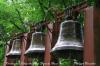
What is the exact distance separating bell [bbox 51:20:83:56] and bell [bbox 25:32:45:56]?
117 cm

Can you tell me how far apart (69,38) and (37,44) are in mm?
1551

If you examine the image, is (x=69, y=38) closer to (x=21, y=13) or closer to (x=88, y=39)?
(x=88, y=39)

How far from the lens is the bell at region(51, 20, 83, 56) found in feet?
20.2

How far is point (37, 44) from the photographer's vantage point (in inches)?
307

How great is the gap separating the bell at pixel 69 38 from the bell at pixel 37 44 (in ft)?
3.84

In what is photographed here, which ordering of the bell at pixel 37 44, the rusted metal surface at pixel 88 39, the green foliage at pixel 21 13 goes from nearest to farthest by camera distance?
1. the rusted metal surface at pixel 88 39
2. the bell at pixel 37 44
3. the green foliage at pixel 21 13

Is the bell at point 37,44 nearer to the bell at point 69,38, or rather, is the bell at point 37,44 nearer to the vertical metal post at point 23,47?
the bell at point 69,38

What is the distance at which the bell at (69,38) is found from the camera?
243 inches

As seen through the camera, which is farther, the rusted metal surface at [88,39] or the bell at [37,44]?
the bell at [37,44]

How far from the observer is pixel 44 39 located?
8156mm
